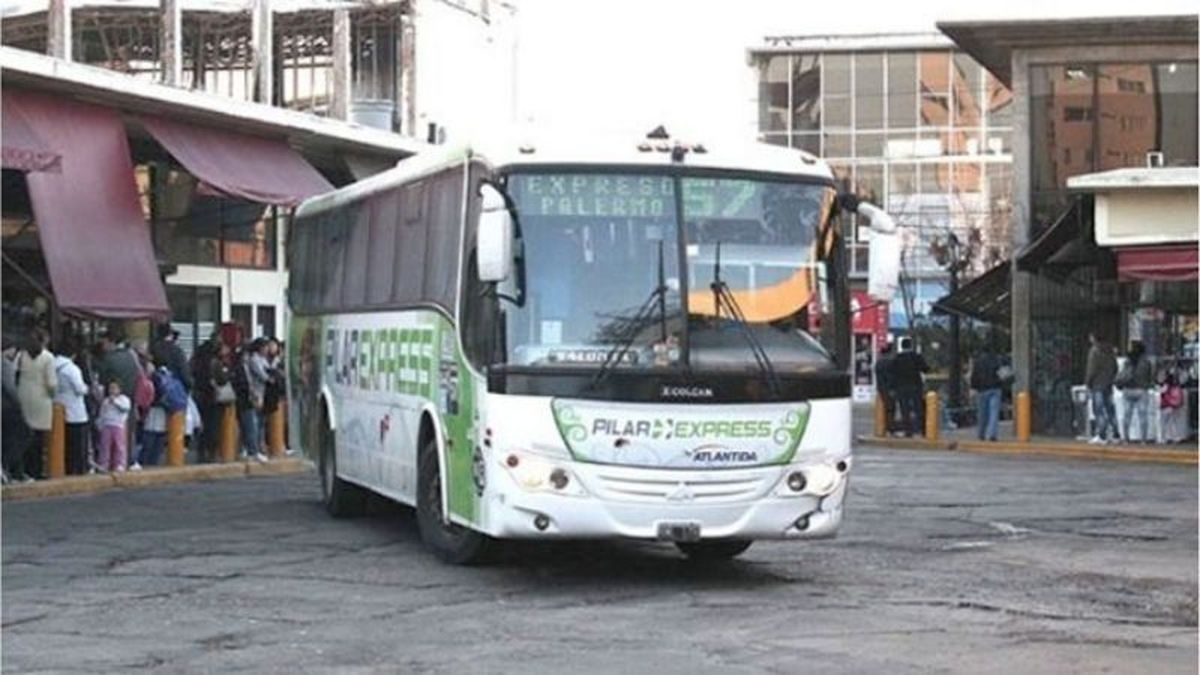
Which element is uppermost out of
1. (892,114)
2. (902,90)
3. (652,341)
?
(902,90)

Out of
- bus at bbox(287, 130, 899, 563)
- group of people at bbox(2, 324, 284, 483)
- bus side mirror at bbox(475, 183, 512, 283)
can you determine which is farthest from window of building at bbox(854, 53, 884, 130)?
bus side mirror at bbox(475, 183, 512, 283)

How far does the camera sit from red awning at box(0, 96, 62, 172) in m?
19.0

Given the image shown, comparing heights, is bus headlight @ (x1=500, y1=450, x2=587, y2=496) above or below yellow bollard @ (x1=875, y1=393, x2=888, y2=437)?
A: above

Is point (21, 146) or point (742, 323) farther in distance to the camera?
point (21, 146)

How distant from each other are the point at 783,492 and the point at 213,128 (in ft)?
47.6

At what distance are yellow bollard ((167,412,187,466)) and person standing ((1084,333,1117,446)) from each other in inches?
567

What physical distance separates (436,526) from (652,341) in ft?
9.57

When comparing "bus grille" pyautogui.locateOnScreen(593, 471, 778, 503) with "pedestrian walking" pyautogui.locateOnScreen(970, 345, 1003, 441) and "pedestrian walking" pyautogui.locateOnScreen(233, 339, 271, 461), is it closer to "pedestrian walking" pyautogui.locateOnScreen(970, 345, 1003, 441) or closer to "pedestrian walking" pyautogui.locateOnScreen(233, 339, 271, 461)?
"pedestrian walking" pyautogui.locateOnScreen(233, 339, 271, 461)

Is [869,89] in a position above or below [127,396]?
above

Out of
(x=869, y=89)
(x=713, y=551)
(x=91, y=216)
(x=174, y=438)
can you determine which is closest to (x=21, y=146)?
(x=91, y=216)

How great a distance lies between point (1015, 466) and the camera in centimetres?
2533

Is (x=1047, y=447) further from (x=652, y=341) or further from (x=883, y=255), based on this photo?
(x=652, y=341)

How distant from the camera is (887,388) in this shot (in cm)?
3161

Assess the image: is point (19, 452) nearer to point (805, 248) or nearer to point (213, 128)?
point (213, 128)
